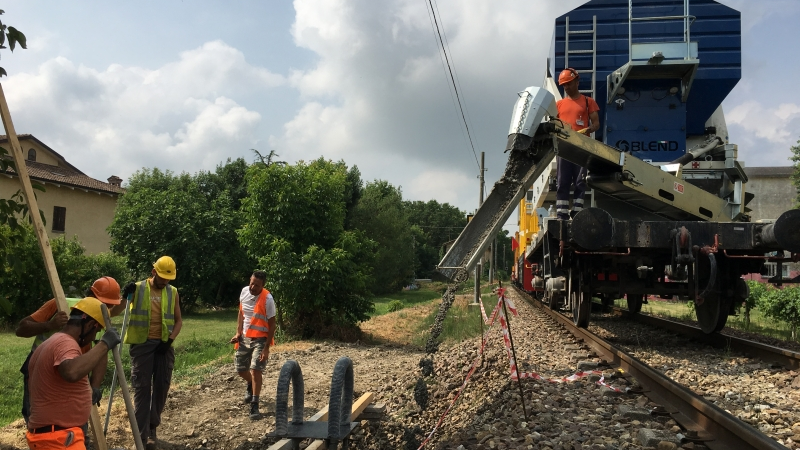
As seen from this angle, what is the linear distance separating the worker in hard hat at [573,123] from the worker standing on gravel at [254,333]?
3.77m

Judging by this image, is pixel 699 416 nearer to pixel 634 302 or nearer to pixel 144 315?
pixel 144 315

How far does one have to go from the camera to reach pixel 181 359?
11.3m

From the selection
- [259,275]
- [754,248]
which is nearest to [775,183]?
[754,248]

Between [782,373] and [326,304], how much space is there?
8.73 meters

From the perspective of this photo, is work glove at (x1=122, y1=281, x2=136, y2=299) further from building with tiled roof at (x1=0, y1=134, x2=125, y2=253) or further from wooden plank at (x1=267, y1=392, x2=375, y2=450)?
building with tiled roof at (x1=0, y1=134, x2=125, y2=253)

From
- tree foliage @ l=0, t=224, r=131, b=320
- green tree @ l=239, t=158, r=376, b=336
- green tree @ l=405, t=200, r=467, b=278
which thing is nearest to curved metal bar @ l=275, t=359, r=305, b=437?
green tree @ l=239, t=158, r=376, b=336

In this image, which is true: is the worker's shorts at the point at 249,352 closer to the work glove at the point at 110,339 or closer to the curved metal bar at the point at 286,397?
the curved metal bar at the point at 286,397

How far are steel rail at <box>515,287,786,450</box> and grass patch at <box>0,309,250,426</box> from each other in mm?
5781

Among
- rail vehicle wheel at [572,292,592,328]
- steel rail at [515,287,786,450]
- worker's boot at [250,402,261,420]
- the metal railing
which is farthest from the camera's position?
the metal railing

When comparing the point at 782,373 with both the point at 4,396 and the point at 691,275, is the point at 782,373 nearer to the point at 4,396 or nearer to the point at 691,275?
the point at 691,275

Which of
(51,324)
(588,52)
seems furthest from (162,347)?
(588,52)

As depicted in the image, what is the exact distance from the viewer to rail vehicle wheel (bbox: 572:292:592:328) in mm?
8320

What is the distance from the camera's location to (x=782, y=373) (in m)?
6.05

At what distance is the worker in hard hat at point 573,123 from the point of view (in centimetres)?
747
